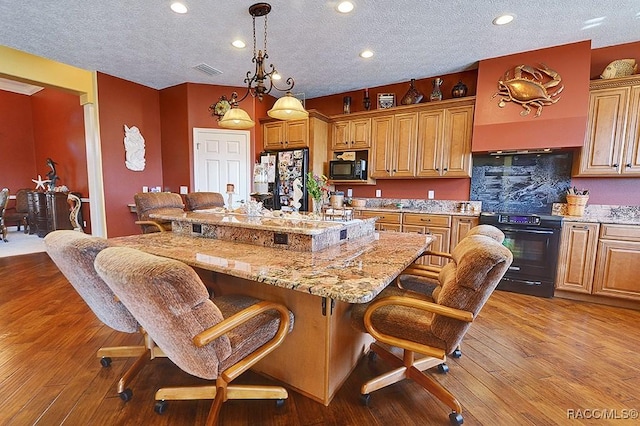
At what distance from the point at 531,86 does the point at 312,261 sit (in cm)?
347

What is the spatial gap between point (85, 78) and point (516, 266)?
6338 mm

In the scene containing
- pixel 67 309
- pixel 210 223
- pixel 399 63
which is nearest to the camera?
pixel 210 223

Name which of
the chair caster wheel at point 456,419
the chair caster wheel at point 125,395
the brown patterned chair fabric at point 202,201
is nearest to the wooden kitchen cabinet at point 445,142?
the brown patterned chair fabric at point 202,201

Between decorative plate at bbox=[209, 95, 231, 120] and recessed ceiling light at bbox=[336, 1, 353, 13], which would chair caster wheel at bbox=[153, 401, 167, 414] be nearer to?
recessed ceiling light at bbox=[336, 1, 353, 13]

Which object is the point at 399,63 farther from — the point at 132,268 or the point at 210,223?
the point at 132,268

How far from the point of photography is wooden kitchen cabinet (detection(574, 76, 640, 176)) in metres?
2.96

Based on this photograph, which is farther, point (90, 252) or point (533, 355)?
point (533, 355)

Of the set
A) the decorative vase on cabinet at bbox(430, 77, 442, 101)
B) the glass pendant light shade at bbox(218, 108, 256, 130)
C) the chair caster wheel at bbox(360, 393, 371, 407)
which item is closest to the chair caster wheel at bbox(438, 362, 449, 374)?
the chair caster wheel at bbox(360, 393, 371, 407)

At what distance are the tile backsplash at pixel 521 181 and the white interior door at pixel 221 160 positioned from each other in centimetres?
361

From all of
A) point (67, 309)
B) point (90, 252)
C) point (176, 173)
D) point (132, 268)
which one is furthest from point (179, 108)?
point (132, 268)

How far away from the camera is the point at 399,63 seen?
12.0ft

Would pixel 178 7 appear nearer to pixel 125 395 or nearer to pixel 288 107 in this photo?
pixel 288 107

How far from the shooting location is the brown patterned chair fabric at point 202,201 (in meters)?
3.44

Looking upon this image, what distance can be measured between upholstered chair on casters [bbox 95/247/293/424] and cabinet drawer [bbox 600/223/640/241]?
3466 mm
